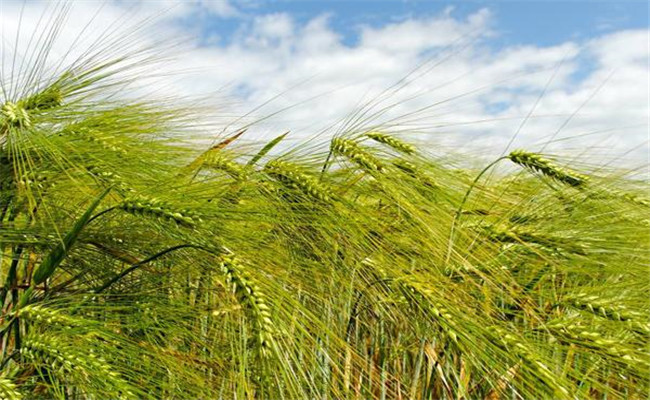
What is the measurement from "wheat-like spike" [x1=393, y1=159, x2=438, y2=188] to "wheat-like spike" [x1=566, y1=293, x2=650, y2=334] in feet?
1.35

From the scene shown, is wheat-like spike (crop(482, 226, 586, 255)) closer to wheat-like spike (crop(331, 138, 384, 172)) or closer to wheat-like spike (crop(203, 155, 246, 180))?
wheat-like spike (crop(331, 138, 384, 172))

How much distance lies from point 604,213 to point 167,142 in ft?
3.41

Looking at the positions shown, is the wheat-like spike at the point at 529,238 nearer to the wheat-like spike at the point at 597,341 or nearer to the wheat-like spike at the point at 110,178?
the wheat-like spike at the point at 597,341

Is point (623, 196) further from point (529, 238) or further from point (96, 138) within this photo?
point (96, 138)

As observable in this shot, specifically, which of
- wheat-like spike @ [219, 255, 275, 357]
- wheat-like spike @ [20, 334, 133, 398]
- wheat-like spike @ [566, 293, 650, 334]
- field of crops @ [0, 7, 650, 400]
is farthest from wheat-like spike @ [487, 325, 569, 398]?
wheat-like spike @ [20, 334, 133, 398]

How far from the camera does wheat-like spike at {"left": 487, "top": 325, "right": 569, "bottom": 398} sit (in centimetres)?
110

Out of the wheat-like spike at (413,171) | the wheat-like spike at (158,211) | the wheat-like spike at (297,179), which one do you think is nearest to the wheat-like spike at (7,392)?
the wheat-like spike at (158,211)

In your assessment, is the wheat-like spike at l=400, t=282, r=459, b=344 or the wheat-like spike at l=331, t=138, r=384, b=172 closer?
the wheat-like spike at l=400, t=282, r=459, b=344

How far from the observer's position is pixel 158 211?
1.18 meters

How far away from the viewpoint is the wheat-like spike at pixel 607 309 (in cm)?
139

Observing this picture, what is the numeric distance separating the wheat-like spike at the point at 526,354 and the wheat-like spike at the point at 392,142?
48cm

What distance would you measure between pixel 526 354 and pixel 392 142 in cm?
60

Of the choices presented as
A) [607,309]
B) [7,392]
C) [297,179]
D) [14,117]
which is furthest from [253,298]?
[607,309]

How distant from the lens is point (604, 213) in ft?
5.22
